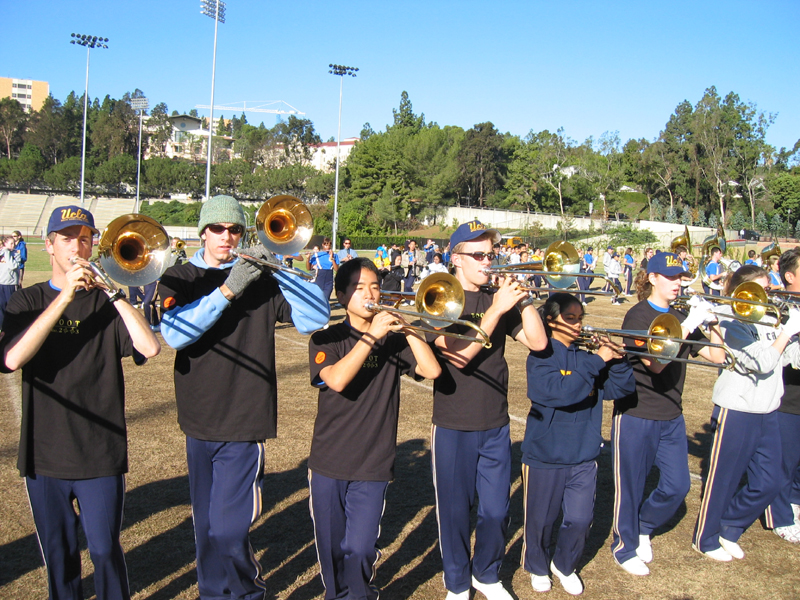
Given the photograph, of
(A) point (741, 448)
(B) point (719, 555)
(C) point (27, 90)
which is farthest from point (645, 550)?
(C) point (27, 90)

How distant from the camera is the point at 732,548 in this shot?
14.9ft

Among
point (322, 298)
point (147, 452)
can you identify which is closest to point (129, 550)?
point (147, 452)

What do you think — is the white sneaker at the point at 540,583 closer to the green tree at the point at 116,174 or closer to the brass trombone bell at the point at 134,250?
the brass trombone bell at the point at 134,250

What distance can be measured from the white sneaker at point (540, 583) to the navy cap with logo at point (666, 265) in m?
2.12

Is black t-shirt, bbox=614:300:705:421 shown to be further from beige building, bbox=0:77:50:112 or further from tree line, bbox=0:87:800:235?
beige building, bbox=0:77:50:112

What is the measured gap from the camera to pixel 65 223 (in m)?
3.05

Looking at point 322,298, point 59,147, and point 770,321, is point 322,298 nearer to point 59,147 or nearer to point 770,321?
point 770,321

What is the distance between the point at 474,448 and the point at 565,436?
1.96 feet

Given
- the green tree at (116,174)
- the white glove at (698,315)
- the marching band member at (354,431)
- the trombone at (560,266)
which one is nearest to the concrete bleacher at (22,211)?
the green tree at (116,174)

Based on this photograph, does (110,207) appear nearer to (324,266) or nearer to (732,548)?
(324,266)

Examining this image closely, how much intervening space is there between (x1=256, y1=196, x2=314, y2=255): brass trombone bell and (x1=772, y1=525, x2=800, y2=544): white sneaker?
4319 millimetres

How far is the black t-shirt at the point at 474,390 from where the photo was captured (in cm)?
365

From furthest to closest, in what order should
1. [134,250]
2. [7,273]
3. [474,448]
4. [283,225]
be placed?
[7,273] → [474,448] → [283,225] → [134,250]

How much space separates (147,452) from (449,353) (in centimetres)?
368
